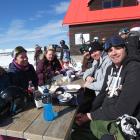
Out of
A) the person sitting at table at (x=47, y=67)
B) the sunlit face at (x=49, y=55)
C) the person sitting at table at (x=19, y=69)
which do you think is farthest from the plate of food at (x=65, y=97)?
the sunlit face at (x=49, y=55)

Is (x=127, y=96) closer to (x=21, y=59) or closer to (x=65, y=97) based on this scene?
(x=65, y=97)

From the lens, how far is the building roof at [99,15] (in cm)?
2052

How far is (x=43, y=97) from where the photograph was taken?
290 cm

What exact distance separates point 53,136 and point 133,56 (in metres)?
1.24

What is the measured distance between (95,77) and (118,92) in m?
1.72

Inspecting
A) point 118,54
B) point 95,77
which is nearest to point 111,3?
point 95,77

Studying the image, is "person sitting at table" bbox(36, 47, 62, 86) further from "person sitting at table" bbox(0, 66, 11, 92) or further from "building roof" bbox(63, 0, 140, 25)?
"building roof" bbox(63, 0, 140, 25)

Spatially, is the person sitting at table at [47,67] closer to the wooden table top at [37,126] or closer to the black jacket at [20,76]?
the black jacket at [20,76]

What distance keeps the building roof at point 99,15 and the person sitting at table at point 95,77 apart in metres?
16.1

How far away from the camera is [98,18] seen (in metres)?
21.1

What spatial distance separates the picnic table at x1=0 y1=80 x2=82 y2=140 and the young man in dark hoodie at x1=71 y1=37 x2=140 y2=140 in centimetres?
31

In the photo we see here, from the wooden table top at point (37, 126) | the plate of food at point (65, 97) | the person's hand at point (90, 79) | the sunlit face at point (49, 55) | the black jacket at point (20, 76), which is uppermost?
the sunlit face at point (49, 55)

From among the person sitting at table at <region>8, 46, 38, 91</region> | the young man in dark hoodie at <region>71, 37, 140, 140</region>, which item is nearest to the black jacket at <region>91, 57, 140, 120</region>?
the young man in dark hoodie at <region>71, 37, 140, 140</region>

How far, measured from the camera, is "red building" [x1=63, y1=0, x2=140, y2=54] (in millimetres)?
20672
